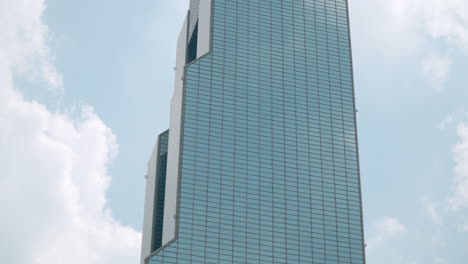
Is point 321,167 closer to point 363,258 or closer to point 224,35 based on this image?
point 363,258

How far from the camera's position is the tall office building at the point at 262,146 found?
16425cm

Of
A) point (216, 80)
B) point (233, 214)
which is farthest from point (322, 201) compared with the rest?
point (216, 80)

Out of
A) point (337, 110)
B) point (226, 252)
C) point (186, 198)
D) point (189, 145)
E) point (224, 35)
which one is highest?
point (224, 35)

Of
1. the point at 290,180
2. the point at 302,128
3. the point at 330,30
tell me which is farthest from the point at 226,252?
the point at 330,30

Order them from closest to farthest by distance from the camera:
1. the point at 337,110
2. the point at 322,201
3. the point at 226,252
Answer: the point at 226,252, the point at 322,201, the point at 337,110

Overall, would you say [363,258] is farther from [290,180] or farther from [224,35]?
[224,35]

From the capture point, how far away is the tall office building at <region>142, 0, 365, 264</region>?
539ft

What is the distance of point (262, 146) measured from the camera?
6919 inches

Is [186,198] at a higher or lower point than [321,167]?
lower

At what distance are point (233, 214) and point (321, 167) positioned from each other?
23.5 meters

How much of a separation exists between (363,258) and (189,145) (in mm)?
41379

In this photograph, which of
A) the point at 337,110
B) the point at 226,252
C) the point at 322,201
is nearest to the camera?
the point at 226,252

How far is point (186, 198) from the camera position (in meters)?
164

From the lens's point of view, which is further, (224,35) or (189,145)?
(224,35)
